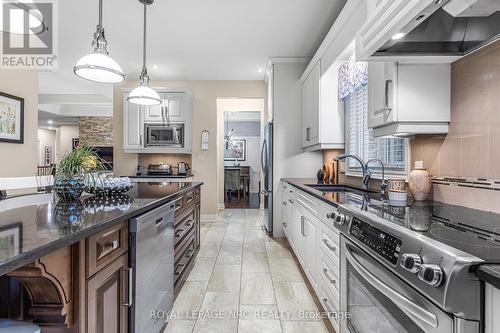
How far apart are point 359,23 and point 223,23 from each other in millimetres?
1748

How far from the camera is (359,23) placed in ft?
7.09

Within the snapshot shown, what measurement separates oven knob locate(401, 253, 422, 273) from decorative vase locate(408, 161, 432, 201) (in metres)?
1.07

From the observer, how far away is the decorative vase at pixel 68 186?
1.41 metres

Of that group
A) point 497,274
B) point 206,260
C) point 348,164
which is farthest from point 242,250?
point 497,274

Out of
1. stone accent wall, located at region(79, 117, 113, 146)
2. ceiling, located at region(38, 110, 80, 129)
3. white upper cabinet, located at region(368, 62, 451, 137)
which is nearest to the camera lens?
white upper cabinet, located at region(368, 62, 451, 137)

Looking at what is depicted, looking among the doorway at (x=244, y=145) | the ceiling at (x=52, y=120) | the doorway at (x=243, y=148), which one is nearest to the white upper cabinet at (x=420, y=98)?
the doorway at (x=243, y=148)

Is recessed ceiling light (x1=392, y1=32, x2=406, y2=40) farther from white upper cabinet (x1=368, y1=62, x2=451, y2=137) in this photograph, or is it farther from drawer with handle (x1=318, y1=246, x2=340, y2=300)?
drawer with handle (x1=318, y1=246, x2=340, y2=300)

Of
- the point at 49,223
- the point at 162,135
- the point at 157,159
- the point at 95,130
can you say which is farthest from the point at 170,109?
the point at 95,130

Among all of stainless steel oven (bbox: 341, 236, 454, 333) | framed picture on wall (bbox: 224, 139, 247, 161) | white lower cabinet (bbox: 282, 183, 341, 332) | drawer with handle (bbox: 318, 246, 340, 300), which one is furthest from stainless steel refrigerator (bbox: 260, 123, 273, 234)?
framed picture on wall (bbox: 224, 139, 247, 161)

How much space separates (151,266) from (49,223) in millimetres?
704

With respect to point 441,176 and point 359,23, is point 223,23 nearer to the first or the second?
point 359,23

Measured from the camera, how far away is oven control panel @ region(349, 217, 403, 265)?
0.97m

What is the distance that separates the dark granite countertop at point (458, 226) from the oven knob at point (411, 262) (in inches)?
3.8

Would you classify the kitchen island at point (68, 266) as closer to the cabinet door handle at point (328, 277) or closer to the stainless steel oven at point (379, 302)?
the stainless steel oven at point (379, 302)
